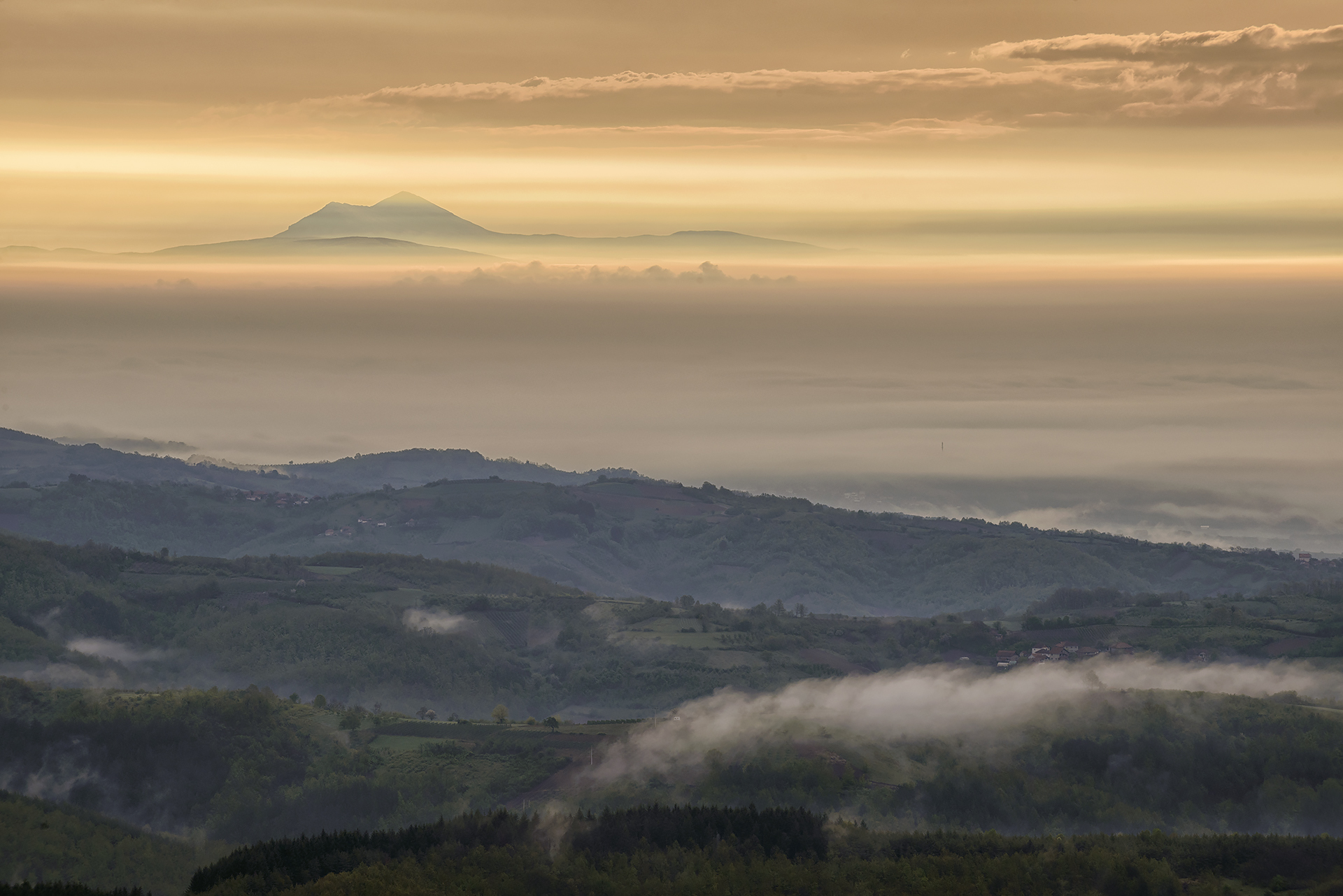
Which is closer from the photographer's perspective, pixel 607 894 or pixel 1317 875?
pixel 1317 875

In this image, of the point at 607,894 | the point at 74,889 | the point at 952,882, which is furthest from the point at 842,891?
the point at 74,889

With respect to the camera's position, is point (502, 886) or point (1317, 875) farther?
point (502, 886)

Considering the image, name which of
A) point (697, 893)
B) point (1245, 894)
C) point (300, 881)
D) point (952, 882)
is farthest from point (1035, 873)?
point (300, 881)

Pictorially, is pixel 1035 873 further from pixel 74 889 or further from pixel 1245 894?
pixel 74 889

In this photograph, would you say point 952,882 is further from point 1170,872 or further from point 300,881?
point 300,881

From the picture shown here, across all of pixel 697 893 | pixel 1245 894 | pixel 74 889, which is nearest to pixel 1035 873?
pixel 1245 894

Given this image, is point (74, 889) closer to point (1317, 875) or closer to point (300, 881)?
point (300, 881)
